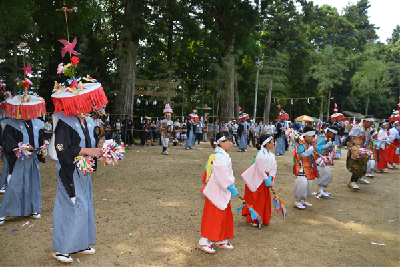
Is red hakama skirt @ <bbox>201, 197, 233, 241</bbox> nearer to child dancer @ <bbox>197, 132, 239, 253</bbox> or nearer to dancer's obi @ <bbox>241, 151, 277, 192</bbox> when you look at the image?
child dancer @ <bbox>197, 132, 239, 253</bbox>

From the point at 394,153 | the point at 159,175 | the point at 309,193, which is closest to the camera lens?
the point at 309,193

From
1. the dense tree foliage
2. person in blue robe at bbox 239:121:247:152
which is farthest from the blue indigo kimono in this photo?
person in blue robe at bbox 239:121:247:152

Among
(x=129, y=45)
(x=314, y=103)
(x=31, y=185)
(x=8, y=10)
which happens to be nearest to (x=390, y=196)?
(x=31, y=185)

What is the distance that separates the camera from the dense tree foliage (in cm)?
1144

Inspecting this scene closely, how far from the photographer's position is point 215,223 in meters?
3.90

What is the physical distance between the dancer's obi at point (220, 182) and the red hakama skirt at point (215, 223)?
10cm

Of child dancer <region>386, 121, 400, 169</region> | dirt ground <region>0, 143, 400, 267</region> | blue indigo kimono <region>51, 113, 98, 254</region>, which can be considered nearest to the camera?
blue indigo kimono <region>51, 113, 98, 254</region>

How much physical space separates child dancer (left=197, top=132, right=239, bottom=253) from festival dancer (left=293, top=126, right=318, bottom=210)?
2.54m

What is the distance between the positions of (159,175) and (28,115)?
436 centimetres

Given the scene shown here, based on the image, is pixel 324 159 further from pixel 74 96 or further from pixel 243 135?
pixel 243 135

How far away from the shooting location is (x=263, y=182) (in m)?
4.89

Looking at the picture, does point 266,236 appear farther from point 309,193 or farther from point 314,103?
point 314,103

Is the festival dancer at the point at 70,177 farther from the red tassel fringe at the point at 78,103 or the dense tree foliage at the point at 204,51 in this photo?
the dense tree foliage at the point at 204,51

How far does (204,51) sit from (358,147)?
44.0 ft
